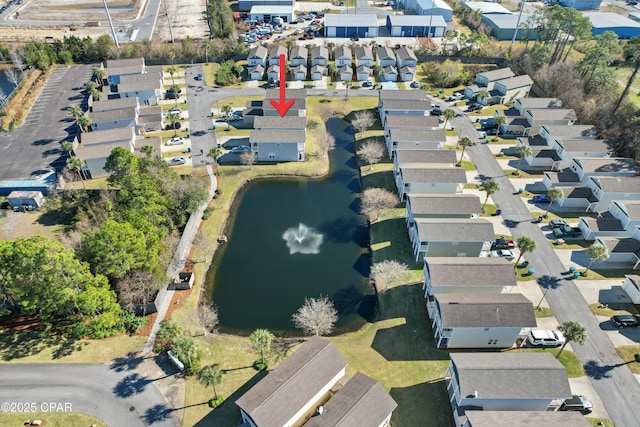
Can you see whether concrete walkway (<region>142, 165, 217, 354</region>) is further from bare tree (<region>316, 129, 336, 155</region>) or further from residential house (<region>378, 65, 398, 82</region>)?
residential house (<region>378, 65, 398, 82</region>)

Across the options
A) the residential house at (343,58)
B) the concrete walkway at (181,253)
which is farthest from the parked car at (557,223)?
the residential house at (343,58)

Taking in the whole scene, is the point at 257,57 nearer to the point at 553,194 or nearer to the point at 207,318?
the point at 553,194

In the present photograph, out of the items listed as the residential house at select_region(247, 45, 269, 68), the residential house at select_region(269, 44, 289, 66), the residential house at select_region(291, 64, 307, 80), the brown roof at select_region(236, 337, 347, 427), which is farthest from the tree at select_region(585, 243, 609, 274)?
the residential house at select_region(247, 45, 269, 68)

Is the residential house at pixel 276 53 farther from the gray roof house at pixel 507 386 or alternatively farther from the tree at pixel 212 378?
the gray roof house at pixel 507 386

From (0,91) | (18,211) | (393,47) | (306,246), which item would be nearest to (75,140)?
(18,211)

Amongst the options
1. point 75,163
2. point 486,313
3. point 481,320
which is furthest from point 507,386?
point 75,163
